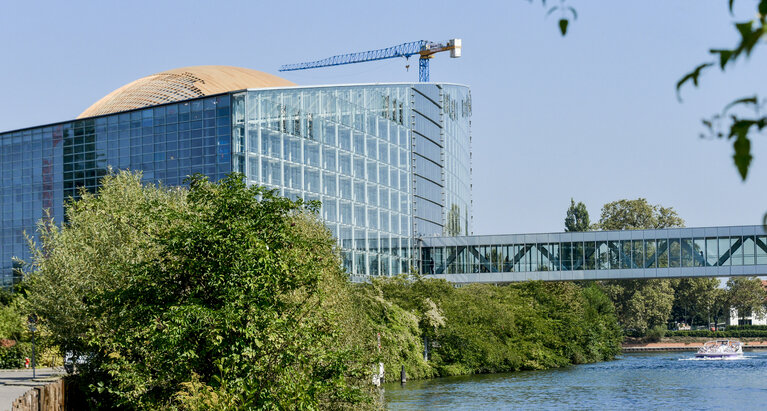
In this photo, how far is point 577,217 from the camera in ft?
453

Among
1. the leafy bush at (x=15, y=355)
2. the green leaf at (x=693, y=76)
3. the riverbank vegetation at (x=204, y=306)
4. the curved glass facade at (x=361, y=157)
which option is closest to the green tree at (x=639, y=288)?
the curved glass facade at (x=361, y=157)

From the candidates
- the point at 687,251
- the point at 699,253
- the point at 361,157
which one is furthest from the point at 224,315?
the point at 699,253

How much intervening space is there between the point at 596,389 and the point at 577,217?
278 ft

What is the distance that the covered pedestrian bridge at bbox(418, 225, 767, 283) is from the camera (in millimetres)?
84000

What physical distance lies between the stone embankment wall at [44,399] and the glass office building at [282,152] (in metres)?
36.7

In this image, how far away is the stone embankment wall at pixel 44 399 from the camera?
23.8m

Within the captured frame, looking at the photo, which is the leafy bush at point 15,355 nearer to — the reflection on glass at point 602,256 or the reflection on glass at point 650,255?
the reflection on glass at point 602,256

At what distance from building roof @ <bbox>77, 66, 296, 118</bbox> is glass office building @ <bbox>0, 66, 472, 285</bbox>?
0.31m

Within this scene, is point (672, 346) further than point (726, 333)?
No

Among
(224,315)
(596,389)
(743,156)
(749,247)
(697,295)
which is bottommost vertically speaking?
(596,389)

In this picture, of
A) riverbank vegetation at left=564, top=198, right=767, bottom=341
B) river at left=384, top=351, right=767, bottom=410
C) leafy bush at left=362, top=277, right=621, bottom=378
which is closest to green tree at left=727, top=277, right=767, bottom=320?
riverbank vegetation at left=564, top=198, right=767, bottom=341

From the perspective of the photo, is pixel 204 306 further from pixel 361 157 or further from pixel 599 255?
pixel 599 255

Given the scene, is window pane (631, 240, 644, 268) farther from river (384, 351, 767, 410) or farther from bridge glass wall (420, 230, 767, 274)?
river (384, 351, 767, 410)

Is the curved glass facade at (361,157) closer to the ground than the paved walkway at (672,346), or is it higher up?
higher up
